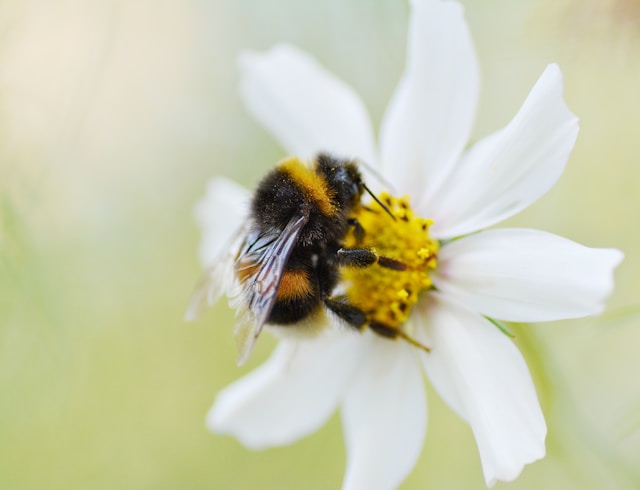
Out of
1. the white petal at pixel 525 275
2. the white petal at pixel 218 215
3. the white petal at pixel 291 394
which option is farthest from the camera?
the white petal at pixel 218 215

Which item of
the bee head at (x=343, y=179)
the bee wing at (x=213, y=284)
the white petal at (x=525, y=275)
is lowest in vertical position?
the white petal at (x=525, y=275)

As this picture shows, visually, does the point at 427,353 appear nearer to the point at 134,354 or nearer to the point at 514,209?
the point at 514,209

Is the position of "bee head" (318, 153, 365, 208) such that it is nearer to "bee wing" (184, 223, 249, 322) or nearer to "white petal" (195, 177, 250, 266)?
"bee wing" (184, 223, 249, 322)

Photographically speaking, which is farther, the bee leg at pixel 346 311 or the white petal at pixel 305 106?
the white petal at pixel 305 106

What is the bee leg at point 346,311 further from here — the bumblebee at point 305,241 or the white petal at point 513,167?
the white petal at point 513,167

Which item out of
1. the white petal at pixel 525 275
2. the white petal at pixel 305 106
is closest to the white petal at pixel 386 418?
the white petal at pixel 525 275

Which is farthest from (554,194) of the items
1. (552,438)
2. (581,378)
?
(552,438)

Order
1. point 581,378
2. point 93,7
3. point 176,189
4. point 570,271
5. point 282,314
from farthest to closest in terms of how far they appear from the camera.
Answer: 1. point 176,189
2. point 93,7
3. point 581,378
4. point 282,314
5. point 570,271
